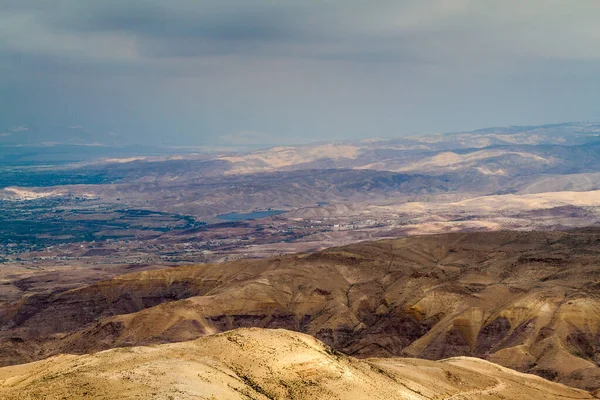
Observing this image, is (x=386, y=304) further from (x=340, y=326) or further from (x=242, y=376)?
(x=242, y=376)

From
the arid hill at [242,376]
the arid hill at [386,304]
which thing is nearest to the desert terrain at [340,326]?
the arid hill at [242,376]

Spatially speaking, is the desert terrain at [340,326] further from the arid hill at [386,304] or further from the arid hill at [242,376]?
the arid hill at [386,304]

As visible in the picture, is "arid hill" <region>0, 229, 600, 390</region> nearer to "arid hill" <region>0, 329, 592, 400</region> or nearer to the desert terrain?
the desert terrain

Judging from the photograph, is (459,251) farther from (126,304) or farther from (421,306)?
(126,304)

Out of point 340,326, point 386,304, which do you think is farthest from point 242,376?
point 386,304

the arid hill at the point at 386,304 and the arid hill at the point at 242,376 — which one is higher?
the arid hill at the point at 242,376

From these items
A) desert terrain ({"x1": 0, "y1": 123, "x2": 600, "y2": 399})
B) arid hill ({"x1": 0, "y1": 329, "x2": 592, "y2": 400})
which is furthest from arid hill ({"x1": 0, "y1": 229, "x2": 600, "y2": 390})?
arid hill ({"x1": 0, "y1": 329, "x2": 592, "y2": 400})
